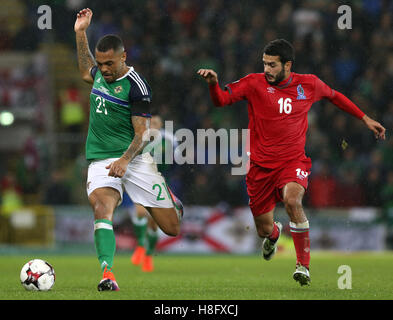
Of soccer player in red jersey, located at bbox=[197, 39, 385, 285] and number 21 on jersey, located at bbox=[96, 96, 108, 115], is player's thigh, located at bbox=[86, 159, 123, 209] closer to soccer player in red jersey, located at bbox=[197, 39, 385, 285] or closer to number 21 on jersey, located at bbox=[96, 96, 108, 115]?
number 21 on jersey, located at bbox=[96, 96, 108, 115]

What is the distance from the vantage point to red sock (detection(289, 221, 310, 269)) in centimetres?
777

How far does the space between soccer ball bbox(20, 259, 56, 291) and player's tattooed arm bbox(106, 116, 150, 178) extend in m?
1.07

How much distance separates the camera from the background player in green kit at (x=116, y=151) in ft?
23.7

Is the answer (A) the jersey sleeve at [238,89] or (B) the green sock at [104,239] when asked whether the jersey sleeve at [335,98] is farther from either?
(B) the green sock at [104,239]

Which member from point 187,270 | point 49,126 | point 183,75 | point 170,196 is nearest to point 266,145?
point 170,196

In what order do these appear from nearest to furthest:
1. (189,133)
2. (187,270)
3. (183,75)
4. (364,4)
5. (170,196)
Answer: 1. (170,196)
2. (187,270)
3. (189,133)
4. (183,75)
5. (364,4)

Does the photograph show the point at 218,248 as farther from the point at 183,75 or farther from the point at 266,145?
the point at 266,145

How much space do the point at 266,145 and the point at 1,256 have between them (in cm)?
768

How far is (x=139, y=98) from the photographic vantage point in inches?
294

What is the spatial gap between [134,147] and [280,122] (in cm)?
165

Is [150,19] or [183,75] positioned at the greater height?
[150,19]

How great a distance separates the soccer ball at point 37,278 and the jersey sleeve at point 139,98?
1569mm

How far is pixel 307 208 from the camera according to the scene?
1588 cm

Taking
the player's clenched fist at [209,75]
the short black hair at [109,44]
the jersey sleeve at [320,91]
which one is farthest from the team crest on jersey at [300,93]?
the short black hair at [109,44]
